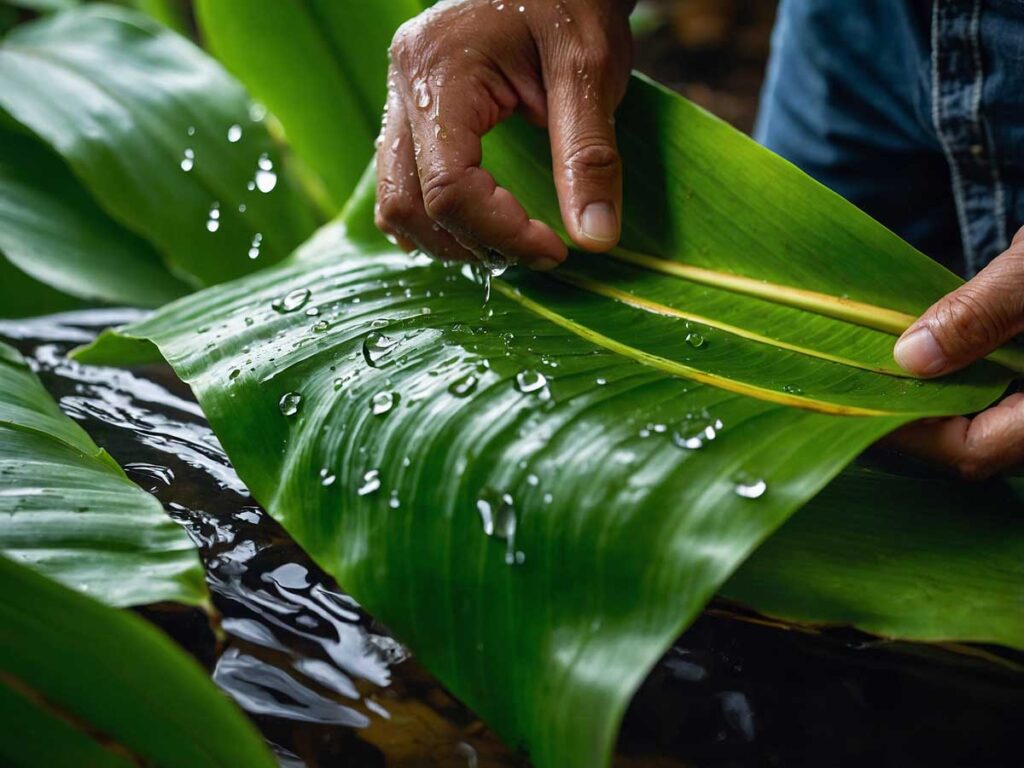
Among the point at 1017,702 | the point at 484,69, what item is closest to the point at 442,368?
the point at 484,69

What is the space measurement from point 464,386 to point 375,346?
0.12 m

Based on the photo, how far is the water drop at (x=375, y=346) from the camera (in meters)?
0.68

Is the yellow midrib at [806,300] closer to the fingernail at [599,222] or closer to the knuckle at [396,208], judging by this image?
the fingernail at [599,222]

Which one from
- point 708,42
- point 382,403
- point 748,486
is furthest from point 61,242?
point 708,42

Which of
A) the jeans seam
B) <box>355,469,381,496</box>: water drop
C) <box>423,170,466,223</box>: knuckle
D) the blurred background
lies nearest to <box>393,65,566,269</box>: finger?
<box>423,170,466,223</box>: knuckle

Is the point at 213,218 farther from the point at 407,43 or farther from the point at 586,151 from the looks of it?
the point at 586,151

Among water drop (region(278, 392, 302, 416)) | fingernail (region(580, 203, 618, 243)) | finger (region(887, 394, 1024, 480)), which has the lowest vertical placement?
finger (region(887, 394, 1024, 480))

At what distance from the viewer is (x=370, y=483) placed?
0.58 meters

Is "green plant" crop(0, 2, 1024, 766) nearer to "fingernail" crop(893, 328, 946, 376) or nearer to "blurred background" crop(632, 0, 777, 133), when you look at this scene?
"fingernail" crop(893, 328, 946, 376)

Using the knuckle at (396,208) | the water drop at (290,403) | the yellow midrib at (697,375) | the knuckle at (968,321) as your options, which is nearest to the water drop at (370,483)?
the water drop at (290,403)

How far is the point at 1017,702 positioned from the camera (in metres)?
0.60

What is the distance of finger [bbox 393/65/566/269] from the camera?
752 millimetres

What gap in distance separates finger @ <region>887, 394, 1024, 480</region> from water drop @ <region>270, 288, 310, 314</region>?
0.52m

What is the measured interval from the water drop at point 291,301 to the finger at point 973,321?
516 mm
